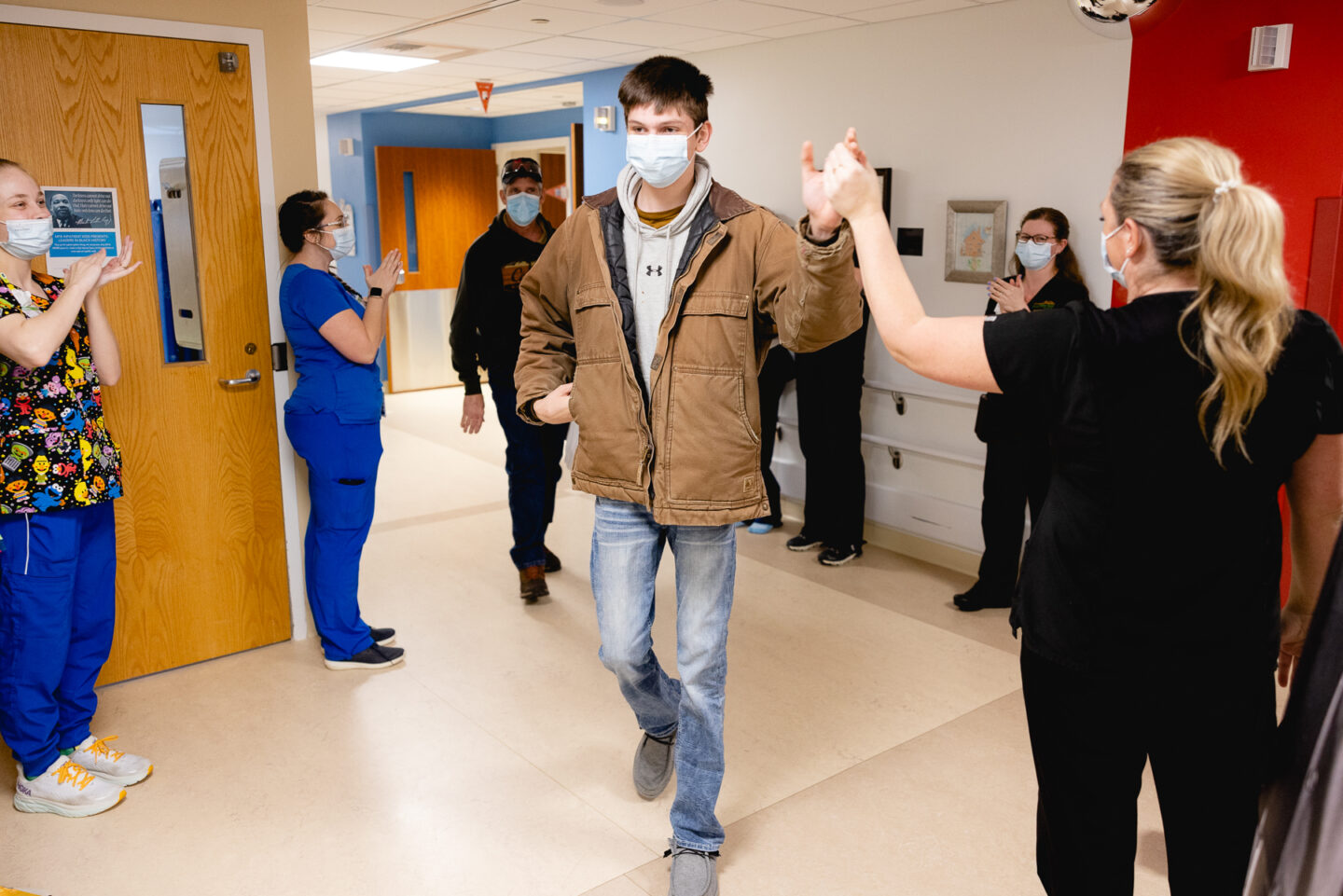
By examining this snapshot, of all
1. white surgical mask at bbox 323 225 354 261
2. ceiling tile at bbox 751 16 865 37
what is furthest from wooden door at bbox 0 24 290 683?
ceiling tile at bbox 751 16 865 37

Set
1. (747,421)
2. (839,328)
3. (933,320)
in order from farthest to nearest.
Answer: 1. (747,421)
2. (839,328)
3. (933,320)

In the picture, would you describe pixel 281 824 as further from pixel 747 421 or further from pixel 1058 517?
pixel 1058 517

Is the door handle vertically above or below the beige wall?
below

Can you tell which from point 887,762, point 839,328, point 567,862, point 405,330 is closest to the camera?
point 839,328

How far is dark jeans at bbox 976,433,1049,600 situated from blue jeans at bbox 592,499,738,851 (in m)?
1.96

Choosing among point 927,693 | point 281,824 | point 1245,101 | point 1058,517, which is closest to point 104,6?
point 281,824

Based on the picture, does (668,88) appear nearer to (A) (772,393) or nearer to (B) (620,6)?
(B) (620,6)

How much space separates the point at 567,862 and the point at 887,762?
932 mm

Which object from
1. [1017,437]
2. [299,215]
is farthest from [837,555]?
[299,215]

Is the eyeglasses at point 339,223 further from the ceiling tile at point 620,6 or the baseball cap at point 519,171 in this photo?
the ceiling tile at point 620,6

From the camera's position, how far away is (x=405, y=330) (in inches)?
339

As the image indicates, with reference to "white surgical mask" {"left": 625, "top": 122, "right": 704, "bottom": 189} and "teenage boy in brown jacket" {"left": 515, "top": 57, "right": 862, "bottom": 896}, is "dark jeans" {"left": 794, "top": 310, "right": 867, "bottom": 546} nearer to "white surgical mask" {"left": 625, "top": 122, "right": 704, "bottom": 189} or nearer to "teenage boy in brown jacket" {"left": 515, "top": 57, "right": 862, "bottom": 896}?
"teenage boy in brown jacket" {"left": 515, "top": 57, "right": 862, "bottom": 896}

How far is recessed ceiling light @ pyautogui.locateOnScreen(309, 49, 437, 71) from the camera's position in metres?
5.65

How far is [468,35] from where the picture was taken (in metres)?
4.96
